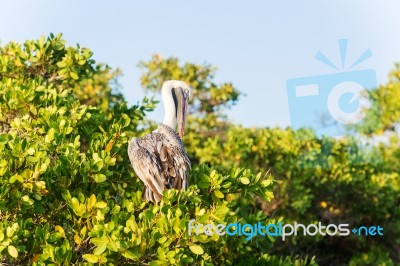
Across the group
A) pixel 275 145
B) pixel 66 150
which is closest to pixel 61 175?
pixel 66 150

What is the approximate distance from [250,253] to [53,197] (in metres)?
3.21

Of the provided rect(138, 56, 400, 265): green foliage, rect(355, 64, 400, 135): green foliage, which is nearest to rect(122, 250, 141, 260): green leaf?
rect(138, 56, 400, 265): green foliage

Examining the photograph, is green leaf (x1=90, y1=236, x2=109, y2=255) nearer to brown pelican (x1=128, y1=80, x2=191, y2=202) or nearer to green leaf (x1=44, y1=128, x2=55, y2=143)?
brown pelican (x1=128, y1=80, x2=191, y2=202)

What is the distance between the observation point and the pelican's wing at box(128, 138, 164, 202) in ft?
25.4

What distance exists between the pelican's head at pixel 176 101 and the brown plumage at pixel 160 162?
193mm

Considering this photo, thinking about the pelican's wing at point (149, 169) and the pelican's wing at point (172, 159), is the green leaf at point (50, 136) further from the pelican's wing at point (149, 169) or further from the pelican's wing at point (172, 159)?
the pelican's wing at point (172, 159)

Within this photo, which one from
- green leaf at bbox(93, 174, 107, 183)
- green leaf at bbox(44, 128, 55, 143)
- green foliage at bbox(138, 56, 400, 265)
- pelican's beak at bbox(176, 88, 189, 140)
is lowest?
green foliage at bbox(138, 56, 400, 265)

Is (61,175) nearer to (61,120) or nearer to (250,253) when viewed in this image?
(61,120)

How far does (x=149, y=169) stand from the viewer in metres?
7.75

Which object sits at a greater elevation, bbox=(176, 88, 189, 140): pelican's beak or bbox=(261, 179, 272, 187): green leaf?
bbox=(176, 88, 189, 140): pelican's beak

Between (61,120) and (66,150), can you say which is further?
(61,120)

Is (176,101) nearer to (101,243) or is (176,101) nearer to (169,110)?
(169,110)

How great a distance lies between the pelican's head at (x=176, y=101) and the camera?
26.2ft

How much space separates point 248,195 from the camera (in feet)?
26.6
